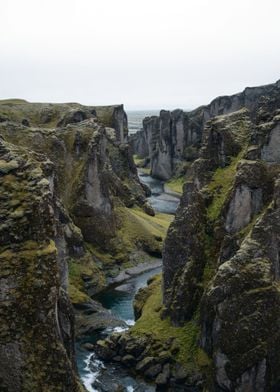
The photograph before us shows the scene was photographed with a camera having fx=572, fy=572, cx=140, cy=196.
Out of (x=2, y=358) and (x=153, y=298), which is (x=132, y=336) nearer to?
(x=153, y=298)

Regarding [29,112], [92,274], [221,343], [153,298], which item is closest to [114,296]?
[92,274]

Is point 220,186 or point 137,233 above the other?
point 220,186

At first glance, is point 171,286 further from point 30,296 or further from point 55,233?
point 30,296

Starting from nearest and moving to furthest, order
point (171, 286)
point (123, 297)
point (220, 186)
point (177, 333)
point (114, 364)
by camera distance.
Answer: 1. point (114, 364)
2. point (177, 333)
3. point (171, 286)
4. point (220, 186)
5. point (123, 297)

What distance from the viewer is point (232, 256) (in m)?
66.8

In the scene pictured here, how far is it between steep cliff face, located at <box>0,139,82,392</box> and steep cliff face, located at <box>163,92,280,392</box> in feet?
69.7

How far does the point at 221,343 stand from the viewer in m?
58.2

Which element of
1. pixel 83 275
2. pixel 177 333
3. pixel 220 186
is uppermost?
pixel 220 186

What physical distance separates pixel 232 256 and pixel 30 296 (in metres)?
32.6

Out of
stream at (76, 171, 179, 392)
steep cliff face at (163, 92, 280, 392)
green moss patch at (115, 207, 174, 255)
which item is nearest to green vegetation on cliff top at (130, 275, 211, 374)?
steep cliff face at (163, 92, 280, 392)

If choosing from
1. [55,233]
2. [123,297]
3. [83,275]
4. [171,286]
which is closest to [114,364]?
[171,286]

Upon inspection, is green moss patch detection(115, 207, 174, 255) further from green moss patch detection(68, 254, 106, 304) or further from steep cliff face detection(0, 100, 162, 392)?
green moss patch detection(68, 254, 106, 304)

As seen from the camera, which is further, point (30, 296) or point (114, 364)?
point (114, 364)

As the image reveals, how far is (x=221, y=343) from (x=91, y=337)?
2686 cm
